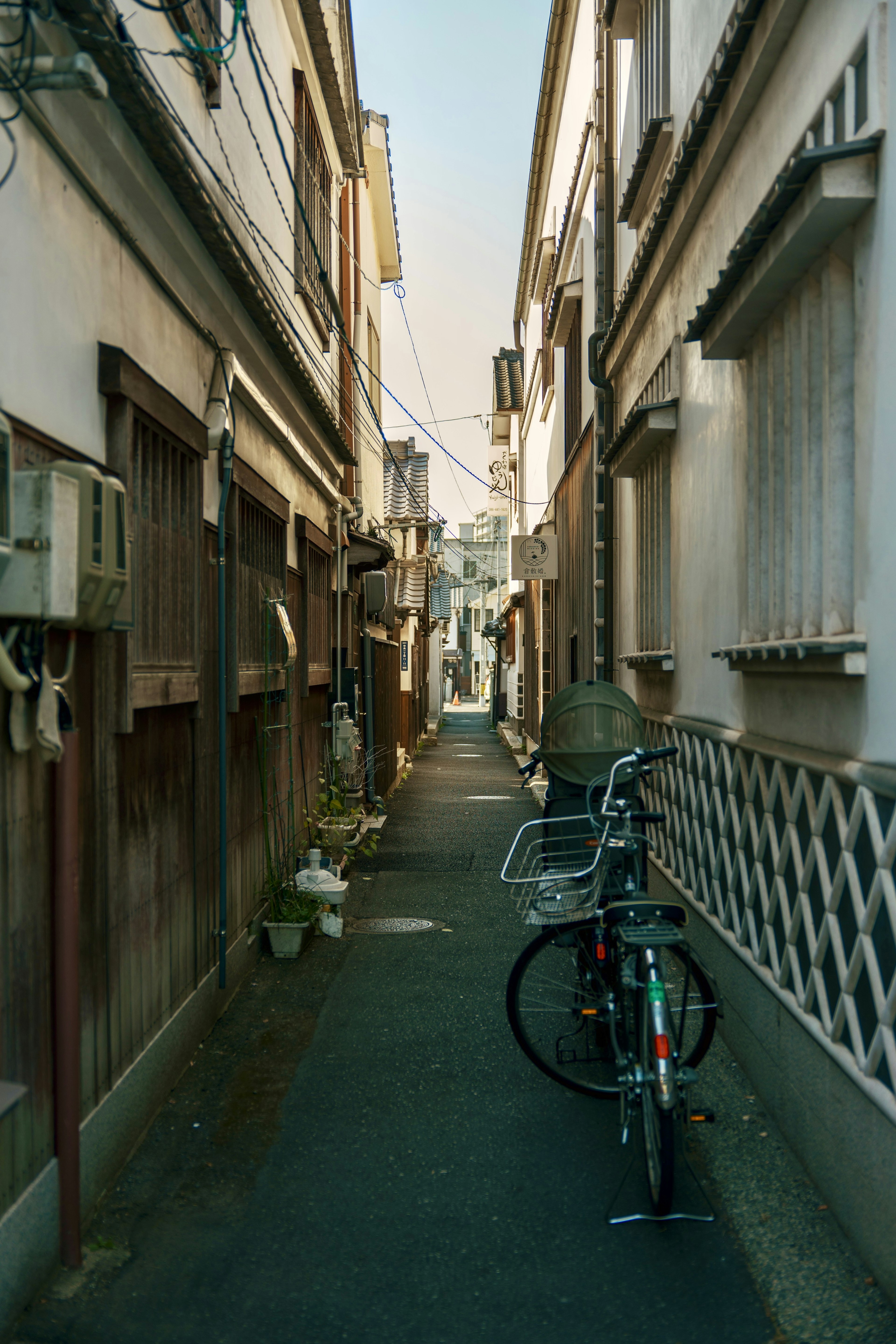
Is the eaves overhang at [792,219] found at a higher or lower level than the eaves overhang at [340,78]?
lower

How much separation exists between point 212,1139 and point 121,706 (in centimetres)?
187

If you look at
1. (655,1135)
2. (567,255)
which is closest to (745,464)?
(655,1135)

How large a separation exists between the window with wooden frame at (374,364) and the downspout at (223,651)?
9.82m

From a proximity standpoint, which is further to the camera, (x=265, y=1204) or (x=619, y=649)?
(x=619, y=649)

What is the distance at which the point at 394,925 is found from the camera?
838cm

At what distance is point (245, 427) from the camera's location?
7.12m

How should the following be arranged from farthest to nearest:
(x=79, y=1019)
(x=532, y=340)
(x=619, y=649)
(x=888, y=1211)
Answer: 1. (x=532, y=340)
2. (x=619, y=649)
3. (x=79, y=1019)
4. (x=888, y=1211)

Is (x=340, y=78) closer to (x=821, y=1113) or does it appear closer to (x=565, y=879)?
(x=565, y=879)

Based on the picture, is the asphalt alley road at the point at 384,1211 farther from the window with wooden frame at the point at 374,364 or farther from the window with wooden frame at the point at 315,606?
the window with wooden frame at the point at 374,364

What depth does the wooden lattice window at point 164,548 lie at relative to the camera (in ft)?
15.4

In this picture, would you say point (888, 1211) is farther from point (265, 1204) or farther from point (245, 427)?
point (245, 427)

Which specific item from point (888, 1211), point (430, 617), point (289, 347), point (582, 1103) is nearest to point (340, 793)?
point (289, 347)

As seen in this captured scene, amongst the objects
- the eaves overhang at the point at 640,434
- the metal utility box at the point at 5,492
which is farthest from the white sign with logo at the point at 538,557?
the metal utility box at the point at 5,492

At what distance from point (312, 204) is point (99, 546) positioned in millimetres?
8556
